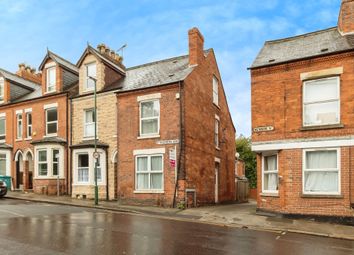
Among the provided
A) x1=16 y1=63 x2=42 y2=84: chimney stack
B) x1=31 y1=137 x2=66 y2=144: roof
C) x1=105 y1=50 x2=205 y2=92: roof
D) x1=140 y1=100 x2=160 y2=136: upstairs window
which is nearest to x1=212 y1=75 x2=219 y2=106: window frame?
x1=105 y1=50 x2=205 y2=92: roof

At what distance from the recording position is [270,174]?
55.2 ft

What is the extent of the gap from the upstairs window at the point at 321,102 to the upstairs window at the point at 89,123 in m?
14.2

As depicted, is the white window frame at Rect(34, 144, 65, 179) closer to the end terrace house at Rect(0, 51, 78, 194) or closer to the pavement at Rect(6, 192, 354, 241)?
the end terrace house at Rect(0, 51, 78, 194)

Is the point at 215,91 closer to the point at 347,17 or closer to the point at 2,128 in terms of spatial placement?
A: the point at 347,17

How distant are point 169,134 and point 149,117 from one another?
69.8 inches

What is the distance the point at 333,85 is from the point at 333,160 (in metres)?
3.13

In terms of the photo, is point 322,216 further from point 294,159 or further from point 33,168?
point 33,168

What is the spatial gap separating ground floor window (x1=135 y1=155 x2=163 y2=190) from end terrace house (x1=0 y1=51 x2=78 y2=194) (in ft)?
22.5

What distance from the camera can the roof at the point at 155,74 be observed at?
70.8 feet

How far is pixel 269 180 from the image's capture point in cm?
1683

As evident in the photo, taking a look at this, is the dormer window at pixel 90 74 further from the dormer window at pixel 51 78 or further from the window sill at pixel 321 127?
the window sill at pixel 321 127

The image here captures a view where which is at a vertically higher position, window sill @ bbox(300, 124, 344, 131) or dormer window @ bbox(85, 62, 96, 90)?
dormer window @ bbox(85, 62, 96, 90)

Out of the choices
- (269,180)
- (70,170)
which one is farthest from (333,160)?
(70,170)

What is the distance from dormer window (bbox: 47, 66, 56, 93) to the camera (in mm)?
27278
